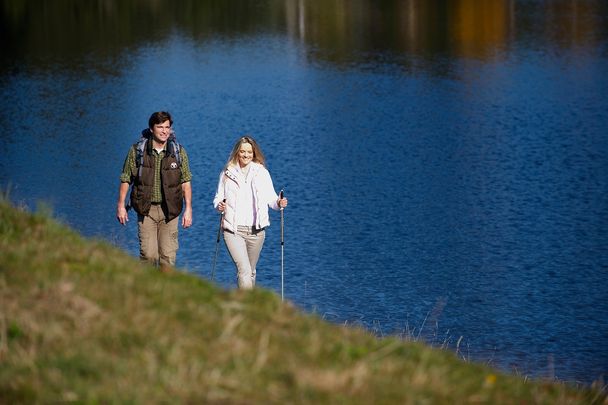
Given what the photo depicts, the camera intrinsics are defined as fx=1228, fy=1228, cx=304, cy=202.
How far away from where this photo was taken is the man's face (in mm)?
13703

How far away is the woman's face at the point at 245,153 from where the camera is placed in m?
14.2

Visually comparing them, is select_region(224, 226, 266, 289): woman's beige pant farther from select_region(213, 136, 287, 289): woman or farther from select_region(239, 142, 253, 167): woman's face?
select_region(239, 142, 253, 167): woman's face

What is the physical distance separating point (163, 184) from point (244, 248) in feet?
4.05

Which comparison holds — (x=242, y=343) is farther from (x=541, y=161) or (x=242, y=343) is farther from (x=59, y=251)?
(x=541, y=161)

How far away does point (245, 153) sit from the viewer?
14.2 m

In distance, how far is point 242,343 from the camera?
759cm

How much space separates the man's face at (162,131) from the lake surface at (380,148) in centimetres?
429

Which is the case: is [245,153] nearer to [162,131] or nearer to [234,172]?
[234,172]

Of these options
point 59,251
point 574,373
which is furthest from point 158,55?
point 59,251

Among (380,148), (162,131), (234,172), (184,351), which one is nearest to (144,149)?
(162,131)

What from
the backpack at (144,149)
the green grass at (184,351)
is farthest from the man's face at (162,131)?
the green grass at (184,351)

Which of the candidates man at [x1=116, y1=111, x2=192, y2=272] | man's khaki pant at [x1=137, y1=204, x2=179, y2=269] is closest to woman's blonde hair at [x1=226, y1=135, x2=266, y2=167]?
man at [x1=116, y1=111, x2=192, y2=272]

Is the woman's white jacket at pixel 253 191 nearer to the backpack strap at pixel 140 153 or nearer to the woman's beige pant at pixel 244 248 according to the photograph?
the woman's beige pant at pixel 244 248

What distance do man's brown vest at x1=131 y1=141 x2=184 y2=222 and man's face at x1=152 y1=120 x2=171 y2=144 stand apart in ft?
0.61
